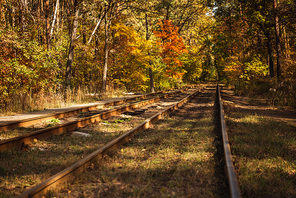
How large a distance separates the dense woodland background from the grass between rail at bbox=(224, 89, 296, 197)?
6838mm

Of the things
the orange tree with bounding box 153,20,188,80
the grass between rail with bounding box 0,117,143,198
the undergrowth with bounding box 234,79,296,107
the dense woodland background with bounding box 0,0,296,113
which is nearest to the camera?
the grass between rail with bounding box 0,117,143,198

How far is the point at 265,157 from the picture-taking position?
188 inches

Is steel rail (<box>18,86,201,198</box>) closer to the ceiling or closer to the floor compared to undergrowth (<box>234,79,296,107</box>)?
closer to the floor

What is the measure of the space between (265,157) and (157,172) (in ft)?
7.23

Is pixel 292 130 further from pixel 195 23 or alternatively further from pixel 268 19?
pixel 195 23

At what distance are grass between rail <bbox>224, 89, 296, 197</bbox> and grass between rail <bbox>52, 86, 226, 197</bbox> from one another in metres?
0.46

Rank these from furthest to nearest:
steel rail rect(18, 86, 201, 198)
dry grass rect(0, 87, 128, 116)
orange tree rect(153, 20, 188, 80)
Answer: orange tree rect(153, 20, 188, 80), dry grass rect(0, 87, 128, 116), steel rail rect(18, 86, 201, 198)

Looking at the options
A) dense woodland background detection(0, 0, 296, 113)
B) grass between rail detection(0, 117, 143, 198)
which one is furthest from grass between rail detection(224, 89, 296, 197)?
dense woodland background detection(0, 0, 296, 113)

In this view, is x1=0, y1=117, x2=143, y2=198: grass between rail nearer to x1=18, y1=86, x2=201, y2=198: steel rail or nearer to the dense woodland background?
x1=18, y1=86, x2=201, y2=198: steel rail

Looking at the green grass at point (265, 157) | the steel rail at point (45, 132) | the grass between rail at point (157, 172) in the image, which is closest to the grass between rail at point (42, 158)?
the steel rail at point (45, 132)

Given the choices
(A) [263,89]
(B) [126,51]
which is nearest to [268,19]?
(A) [263,89]

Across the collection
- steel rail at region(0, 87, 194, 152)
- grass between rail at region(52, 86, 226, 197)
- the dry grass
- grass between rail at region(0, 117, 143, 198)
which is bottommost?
grass between rail at region(52, 86, 226, 197)

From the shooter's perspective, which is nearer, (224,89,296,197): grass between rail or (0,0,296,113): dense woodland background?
(224,89,296,197): grass between rail

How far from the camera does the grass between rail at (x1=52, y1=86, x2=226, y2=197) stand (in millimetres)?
3443
